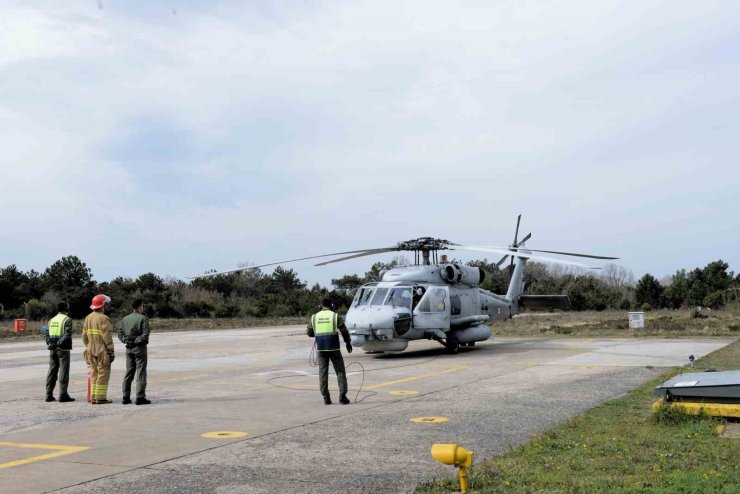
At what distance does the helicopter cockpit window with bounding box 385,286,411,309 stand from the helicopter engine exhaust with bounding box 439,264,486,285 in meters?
1.90

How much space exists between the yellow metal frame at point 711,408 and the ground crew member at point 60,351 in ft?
31.3

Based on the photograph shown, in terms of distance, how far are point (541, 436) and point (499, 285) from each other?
47720 mm

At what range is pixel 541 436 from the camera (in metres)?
7.76

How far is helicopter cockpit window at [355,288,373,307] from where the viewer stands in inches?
777

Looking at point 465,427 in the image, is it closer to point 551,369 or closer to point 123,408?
point 123,408

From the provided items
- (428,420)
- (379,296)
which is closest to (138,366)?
(428,420)

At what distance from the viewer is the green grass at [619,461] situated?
5574 mm

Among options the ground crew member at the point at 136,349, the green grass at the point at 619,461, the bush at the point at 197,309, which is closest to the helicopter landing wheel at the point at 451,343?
the ground crew member at the point at 136,349

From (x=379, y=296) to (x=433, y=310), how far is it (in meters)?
1.70

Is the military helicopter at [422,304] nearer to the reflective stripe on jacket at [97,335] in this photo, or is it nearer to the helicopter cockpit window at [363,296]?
the helicopter cockpit window at [363,296]

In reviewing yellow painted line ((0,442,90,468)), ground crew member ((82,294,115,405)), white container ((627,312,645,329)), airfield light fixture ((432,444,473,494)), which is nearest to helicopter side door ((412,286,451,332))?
ground crew member ((82,294,115,405))

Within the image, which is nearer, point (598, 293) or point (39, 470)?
point (39, 470)

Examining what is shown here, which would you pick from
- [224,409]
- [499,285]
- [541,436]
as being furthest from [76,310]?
[541,436]

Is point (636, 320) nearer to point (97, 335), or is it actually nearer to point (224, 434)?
point (97, 335)
